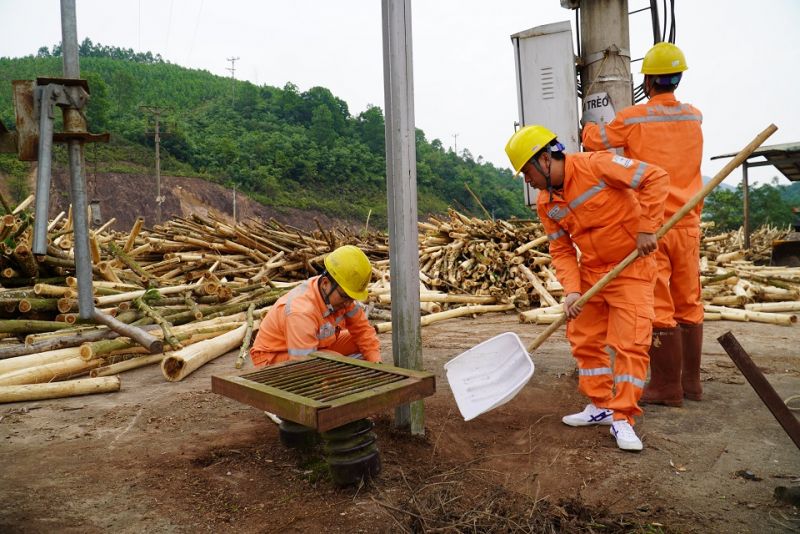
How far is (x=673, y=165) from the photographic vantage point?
417 centimetres

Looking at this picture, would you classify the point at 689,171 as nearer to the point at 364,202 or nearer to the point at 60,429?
the point at 60,429

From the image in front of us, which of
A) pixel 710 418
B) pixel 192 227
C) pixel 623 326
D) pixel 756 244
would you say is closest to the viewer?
pixel 623 326

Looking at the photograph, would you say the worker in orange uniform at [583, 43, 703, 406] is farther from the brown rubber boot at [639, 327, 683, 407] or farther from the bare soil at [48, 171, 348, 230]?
the bare soil at [48, 171, 348, 230]

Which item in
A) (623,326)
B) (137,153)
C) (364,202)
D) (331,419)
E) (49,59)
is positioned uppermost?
(49,59)

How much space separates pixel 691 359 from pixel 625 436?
1189 mm

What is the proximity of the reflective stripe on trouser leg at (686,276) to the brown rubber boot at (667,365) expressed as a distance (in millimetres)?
180

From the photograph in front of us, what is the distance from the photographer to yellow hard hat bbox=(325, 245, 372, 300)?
159 inches

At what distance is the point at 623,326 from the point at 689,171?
1.31 meters

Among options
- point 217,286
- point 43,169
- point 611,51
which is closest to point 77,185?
point 43,169

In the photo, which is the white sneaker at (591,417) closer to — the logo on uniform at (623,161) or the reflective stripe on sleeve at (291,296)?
the logo on uniform at (623,161)

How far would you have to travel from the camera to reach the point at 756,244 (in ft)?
70.9

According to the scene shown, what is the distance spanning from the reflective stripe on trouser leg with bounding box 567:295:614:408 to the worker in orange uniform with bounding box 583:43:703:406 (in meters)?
0.49

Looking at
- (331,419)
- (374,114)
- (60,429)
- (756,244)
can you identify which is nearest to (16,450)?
(60,429)

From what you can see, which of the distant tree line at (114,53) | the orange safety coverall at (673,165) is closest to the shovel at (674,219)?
the orange safety coverall at (673,165)
